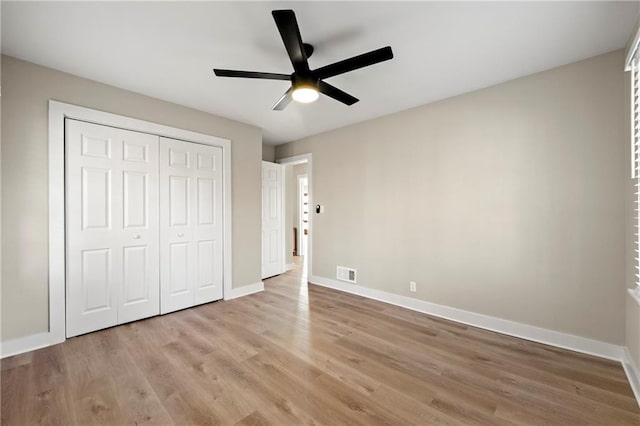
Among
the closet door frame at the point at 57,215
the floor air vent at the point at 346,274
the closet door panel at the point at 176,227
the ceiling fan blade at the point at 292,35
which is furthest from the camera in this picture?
the floor air vent at the point at 346,274

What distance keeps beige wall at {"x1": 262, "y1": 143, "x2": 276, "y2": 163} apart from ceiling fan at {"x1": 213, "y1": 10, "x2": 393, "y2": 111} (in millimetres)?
3026

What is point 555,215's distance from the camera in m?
2.50

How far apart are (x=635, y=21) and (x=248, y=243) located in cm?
441

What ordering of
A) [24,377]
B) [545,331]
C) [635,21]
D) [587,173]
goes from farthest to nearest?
[545,331]
[587,173]
[24,377]
[635,21]

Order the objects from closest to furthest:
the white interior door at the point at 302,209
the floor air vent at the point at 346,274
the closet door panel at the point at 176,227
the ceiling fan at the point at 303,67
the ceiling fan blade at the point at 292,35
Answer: the ceiling fan blade at the point at 292,35 → the ceiling fan at the point at 303,67 → the closet door panel at the point at 176,227 → the floor air vent at the point at 346,274 → the white interior door at the point at 302,209

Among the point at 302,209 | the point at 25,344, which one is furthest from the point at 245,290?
the point at 302,209

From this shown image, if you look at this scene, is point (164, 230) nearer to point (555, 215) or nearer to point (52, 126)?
point (52, 126)

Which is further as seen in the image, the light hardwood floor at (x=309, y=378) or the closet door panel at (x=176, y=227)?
the closet door panel at (x=176, y=227)

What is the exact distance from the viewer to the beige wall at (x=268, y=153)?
531cm

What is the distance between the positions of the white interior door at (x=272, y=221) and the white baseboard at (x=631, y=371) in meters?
4.46

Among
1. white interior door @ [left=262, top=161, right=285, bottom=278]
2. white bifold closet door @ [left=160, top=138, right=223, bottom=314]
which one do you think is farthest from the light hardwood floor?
white interior door @ [left=262, top=161, right=285, bottom=278]

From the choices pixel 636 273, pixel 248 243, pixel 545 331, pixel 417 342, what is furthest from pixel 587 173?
pixel 248 243

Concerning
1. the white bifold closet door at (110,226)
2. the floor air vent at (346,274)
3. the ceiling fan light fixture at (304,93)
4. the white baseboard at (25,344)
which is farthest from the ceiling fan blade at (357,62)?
→ the white baseboard at (25,344)

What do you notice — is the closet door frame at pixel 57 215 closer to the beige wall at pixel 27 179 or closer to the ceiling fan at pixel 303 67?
the beige wall at pixel 27 179
